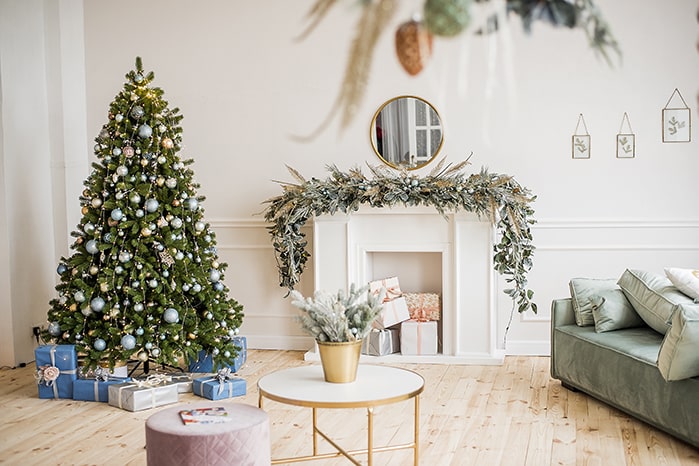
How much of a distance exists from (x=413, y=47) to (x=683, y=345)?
2844 mm

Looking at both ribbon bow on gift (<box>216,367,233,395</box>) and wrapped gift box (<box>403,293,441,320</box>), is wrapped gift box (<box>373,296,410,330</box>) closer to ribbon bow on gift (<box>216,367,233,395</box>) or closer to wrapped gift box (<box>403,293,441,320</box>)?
wrapped gift box (<box>403,293,441,320</box>)

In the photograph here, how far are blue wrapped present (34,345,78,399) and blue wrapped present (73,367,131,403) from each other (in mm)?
69

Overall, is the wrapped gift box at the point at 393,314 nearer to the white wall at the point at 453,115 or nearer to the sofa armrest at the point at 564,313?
the white wall at the point at 453,115

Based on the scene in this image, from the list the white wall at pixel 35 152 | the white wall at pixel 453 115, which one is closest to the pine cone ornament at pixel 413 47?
the white wall at pixel 453 115

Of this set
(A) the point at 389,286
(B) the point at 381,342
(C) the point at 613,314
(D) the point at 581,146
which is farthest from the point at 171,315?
(D) the point at 581,146

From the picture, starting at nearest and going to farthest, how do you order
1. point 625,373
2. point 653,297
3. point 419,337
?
point 625,373
point 653,297
point 419,337

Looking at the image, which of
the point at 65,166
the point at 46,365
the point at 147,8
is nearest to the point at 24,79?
the point at 65,166

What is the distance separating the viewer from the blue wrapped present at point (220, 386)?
486 centimetres

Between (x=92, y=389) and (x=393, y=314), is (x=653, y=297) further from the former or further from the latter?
(x=92, y=389)

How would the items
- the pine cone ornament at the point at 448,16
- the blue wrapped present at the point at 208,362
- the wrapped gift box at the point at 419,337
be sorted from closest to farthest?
the pine cone ornament at the point at 448,16 → the blue wrapped present at the point at 208,362 → the wrapped gift box at the point at 419,337

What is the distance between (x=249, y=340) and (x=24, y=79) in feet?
8.39

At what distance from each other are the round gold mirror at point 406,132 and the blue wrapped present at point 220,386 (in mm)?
1989

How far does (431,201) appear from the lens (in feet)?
18.0

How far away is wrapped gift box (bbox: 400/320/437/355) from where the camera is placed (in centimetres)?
577
